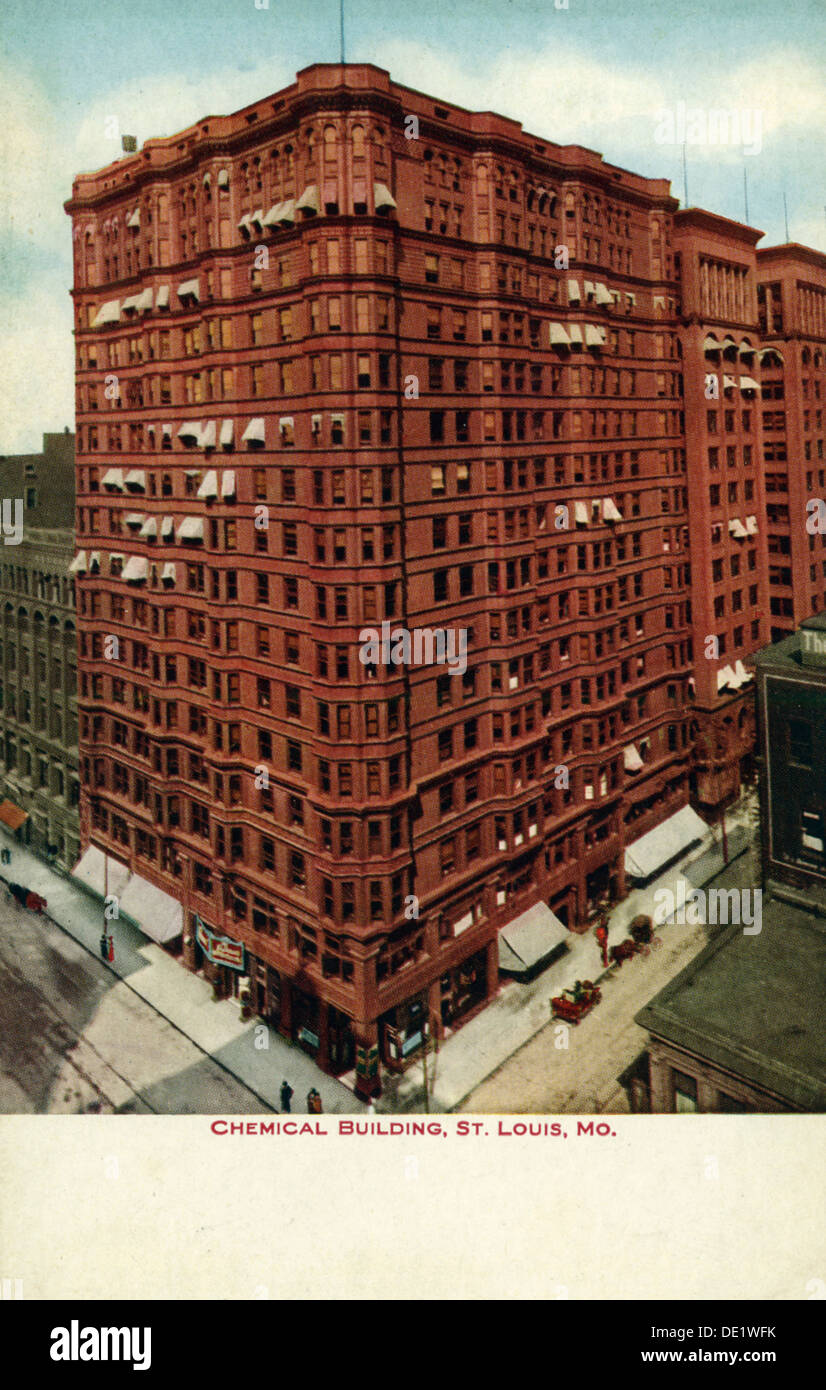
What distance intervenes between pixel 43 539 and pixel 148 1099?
31.0 metres

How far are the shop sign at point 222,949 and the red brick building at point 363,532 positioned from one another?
128mm

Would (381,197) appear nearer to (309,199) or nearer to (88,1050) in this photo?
(309,199)

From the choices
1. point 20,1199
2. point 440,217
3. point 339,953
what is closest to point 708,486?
point 440,217

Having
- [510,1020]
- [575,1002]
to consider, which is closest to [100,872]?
[510,1020]

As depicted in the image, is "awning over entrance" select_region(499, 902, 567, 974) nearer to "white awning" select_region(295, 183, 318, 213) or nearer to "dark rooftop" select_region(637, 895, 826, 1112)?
"dark rooftop" select_region(637, 895, 826, 1112)

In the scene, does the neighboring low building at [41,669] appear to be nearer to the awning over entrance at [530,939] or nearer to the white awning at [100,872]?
the white awning at [100,872]

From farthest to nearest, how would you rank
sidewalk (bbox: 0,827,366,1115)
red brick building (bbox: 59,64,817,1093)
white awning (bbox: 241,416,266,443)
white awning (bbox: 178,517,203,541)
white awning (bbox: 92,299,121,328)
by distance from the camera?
white awning (bbox: 92,299,121,328) < white awning (bbox: 178,517,203,541) < white awning (bbox: 241,416,266,443) < sidewalk (bbox: 0,827,366,1115) < red brick building (bbox: 59,64,817,1093)

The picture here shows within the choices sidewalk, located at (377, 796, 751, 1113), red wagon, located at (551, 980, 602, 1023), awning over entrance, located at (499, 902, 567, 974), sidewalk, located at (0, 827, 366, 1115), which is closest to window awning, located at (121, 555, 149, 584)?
sidewalk, located at (0, 827, 366, 1115)

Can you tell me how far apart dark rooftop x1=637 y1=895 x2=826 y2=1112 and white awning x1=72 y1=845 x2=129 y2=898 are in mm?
26586

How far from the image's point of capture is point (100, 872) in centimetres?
4284

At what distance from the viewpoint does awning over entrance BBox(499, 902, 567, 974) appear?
112 ft
